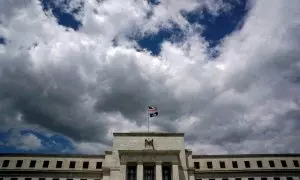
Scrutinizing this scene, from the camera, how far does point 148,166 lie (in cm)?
4825

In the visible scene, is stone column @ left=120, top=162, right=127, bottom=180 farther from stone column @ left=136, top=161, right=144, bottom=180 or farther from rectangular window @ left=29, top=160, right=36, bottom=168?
rectangular window @ left=29, top=160, right=36, bottom=168

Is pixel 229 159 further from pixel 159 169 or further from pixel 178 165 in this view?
pixel 159 169

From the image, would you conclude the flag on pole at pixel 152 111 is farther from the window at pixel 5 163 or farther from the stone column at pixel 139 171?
the window at pixel 5 163

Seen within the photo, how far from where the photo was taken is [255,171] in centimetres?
5347

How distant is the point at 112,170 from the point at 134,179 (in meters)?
4.99

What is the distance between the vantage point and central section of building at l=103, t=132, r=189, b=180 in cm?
4706

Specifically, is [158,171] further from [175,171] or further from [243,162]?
[243,162]

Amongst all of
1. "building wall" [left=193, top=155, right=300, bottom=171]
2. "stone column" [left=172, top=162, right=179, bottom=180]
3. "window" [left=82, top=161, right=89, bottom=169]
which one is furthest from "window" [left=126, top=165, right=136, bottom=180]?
"building wall" [left=193, top=155, right=300, bottom=171]

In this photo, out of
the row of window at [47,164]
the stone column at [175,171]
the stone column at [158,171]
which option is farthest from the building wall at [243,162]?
the row of window at [47,164]

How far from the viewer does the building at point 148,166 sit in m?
50.9

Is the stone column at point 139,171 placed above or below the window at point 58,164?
below

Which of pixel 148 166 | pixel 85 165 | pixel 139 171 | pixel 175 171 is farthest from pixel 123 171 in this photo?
pixel 85 165

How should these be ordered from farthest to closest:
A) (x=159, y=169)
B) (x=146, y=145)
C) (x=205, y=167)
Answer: (x=205, y=167) → (x=146, y=145) → (x=159, y=169)

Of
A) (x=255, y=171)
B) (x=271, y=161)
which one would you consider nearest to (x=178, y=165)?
(x=255, y=171)
